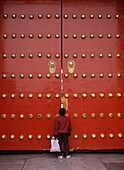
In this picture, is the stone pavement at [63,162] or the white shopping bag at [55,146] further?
the white shopping bag at [55,146]

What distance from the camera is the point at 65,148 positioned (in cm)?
634

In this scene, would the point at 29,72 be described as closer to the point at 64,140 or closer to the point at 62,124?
the point at 62,124

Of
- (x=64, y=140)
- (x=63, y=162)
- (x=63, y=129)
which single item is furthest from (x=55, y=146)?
(x=63, y=162)

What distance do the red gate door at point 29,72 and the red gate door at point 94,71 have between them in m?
0.25

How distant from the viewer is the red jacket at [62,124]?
6366 mm

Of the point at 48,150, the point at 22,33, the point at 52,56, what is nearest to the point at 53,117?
the point at 48,150

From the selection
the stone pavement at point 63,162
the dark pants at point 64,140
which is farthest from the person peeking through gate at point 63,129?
the stone pavement at point 63,162

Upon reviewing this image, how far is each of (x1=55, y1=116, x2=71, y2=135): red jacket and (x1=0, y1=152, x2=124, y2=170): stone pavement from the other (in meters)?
0.48

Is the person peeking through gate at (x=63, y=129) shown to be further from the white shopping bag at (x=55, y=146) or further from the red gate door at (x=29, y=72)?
the red gate door at (x=29, y=72)

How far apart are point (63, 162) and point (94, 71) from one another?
1.90 m

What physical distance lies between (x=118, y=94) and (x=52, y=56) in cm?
144

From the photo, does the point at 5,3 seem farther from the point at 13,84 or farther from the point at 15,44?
the point at 13,84

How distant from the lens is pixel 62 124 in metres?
6.38

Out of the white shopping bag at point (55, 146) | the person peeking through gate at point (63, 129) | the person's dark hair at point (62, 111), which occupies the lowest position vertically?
the white shopping bag at point (55, 146)
